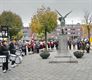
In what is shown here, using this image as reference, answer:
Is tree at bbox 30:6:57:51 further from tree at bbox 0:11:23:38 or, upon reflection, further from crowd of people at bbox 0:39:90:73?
tree at bbox 0:11:23:38

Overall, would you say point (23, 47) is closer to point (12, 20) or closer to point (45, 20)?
point (45, 20)

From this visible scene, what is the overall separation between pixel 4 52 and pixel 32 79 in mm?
4814

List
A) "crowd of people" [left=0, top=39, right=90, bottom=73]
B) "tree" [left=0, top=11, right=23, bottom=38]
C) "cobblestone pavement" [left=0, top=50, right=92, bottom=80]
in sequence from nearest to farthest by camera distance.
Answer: "cobblestone pavement" [left=0, top=50, right=92, bottom=80], "crowd of people" [left=0, top=39, right=90, bottom=73], "tree" [left=0, top=11, right=23, bottom=38]

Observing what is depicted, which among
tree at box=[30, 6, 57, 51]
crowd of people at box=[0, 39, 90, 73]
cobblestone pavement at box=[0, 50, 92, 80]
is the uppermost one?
tree at box=[30, 6, 57, 51]

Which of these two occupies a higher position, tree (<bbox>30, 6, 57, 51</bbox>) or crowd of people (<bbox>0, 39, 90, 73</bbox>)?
tree (<bbox>30, 6, 57, 51</bbox>)

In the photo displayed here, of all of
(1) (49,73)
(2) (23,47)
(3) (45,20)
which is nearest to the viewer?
(1) (49,73)

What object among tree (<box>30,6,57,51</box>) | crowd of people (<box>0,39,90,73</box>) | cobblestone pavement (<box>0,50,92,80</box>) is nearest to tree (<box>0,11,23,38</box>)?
crowd of people (<box>0,39,90,73</box>)

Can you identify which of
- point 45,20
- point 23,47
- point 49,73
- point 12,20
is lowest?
point 49,73

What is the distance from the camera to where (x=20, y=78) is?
18188 millimetres

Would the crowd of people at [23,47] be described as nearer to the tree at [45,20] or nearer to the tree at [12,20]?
the tree at [45,20]

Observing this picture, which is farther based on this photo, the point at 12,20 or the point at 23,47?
the point at 12,20

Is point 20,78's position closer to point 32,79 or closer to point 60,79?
point 32,79

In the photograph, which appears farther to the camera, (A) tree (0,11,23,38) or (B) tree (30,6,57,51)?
(A) tree (0,11,23,38)

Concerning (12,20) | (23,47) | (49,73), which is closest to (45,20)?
(23,47)
